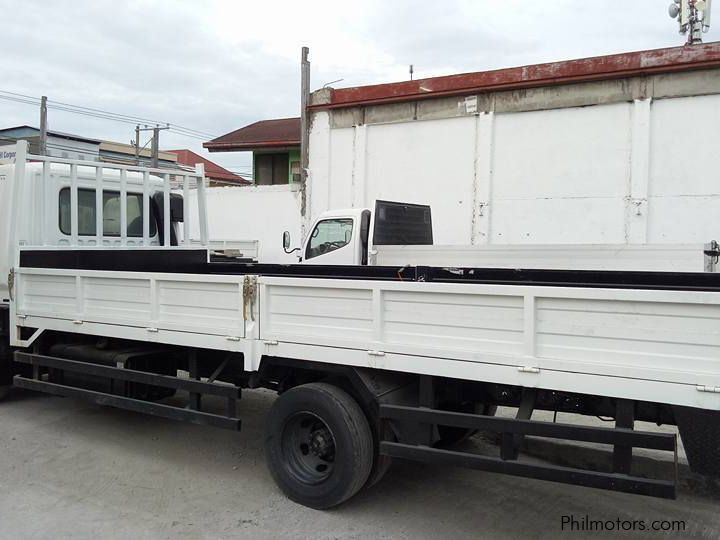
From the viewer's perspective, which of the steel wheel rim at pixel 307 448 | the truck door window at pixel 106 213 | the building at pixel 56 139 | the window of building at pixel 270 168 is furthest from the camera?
the building at pixel 56 139

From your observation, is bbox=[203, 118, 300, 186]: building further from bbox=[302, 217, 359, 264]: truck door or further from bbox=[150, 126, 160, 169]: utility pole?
bbox=[302, 217, 359, 264]: truck door

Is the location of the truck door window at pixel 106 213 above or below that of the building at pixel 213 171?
below

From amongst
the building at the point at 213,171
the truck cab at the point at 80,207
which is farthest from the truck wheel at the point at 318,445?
the building at the point at 213,171

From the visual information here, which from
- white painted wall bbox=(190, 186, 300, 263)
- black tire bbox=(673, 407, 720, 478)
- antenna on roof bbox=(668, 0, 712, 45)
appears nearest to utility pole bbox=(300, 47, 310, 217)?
white painted wall bbox=(190, 186, 300, 263)

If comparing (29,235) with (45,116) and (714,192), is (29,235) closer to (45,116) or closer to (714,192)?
(714,192)

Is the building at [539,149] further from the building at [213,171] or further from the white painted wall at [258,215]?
the building at [213,171]

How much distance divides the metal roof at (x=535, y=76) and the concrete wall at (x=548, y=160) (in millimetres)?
183

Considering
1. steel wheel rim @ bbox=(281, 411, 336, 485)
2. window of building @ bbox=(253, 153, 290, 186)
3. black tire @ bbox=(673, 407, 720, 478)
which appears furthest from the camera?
window of building @ bbox=(253, 153, 290, 186)

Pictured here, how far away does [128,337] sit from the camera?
192 inches

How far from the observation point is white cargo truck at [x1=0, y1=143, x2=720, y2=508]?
3053 mm

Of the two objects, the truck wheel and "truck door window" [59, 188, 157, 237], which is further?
"truck door window" [59, 188, 157, 237]

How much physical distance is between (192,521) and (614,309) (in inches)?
112

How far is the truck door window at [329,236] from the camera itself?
335 inches

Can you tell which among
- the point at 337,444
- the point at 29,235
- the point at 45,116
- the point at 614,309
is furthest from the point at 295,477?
the point at 45,116
